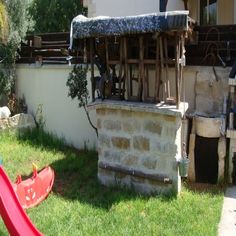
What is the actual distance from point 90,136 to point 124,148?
276 centimetres

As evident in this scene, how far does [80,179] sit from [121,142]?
1270 millimetres

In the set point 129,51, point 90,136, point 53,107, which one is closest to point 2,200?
point 129,51

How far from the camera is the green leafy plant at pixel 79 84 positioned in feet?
30.9

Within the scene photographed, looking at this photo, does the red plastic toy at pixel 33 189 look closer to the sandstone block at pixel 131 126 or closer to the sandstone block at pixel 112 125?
the sandstone block at pixel 112 125

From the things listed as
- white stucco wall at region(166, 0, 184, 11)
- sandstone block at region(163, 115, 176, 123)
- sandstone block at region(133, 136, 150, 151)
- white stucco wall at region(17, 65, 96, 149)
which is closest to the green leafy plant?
white stucco wall at region(17, 65, 96, 149)

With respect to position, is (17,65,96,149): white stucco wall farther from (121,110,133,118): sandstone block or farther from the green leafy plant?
(121,110,133,118): sandstone block

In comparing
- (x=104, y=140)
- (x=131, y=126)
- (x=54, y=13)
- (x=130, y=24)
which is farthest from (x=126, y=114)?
(x=54, y=13)

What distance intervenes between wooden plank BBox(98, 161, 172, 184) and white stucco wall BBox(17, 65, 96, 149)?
7.50 feet

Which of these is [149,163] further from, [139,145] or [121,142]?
[121,142]

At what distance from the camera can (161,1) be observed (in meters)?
10.5

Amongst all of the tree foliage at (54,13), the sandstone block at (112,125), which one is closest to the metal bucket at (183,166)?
the sandstone block at (112,125)

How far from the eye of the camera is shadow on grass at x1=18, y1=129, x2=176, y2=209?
6881mm

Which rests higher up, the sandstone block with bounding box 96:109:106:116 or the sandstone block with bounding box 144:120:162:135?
the sandstone block with bounding box 96:109:106:116

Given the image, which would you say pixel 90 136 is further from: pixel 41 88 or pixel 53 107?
pixel 41 88
